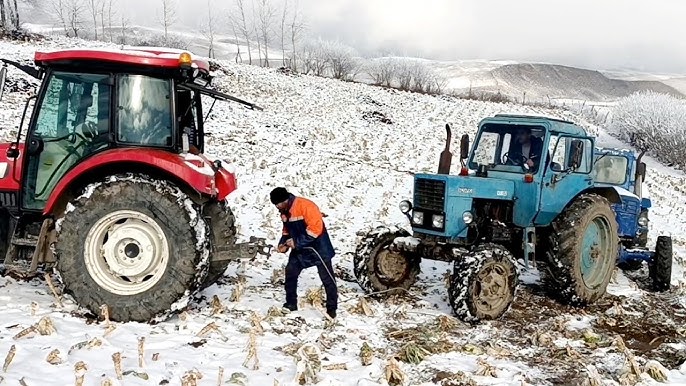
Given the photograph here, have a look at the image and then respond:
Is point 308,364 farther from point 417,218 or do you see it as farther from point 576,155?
point 576,155

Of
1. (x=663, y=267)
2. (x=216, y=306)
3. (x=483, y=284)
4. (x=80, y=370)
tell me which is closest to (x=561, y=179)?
(x=483, y=284)

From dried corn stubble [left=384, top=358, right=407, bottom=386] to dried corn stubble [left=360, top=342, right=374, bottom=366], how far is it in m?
0.32

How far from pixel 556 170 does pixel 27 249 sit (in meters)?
6.41

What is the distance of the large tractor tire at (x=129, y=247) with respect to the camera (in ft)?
18.3

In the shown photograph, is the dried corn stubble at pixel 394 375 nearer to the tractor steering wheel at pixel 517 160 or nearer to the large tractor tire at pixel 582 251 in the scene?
the large tractor tire at pixel 582 251

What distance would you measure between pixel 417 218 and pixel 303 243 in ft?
6.47

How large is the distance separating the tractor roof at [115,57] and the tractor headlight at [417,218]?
3455mm

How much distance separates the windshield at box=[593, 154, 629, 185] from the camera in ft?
41.0

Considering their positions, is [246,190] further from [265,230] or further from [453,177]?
[453,177]

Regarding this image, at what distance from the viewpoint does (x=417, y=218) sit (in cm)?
789

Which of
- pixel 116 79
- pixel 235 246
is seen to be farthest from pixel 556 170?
pixel 116 79

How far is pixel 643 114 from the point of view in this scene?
161 ft

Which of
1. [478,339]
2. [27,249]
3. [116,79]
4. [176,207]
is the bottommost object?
[478,339]

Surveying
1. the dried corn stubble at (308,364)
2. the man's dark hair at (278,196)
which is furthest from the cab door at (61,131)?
the dried corn stubble at (308,364)
